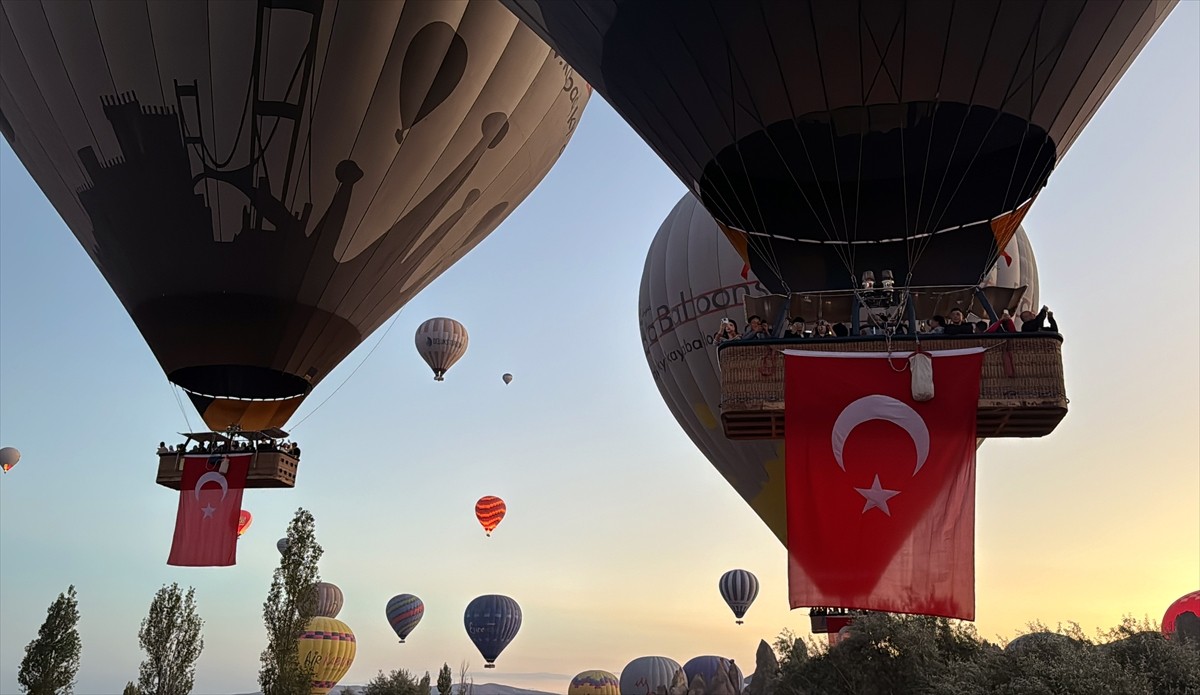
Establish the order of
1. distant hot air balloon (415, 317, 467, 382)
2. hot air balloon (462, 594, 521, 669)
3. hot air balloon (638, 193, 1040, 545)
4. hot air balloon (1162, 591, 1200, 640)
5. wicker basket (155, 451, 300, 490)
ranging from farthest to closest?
1. hot air balloon (462, 594, 521, 669)
2. distant hot air balloon (415, 317, 467, 382)
3. hot air balloon (1162, 591, 1200, 640)
4. hot air balloon (638, 193, 1040, 545)
5. wicker basket (155, 451, 300, 490)

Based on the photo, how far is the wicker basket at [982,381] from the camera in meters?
6.87

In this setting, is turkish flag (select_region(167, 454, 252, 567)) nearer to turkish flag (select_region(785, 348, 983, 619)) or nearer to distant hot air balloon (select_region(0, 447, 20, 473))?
turkish flag (select_region(785, 348, 983, 619))

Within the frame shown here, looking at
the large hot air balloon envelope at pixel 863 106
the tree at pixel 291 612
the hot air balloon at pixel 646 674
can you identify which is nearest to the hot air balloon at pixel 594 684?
the hot air balloon at pixel 646 674

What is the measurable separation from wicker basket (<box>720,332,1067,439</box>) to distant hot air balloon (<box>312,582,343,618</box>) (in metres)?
46.6

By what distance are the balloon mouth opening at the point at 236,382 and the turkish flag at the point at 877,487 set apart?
9.95 meters

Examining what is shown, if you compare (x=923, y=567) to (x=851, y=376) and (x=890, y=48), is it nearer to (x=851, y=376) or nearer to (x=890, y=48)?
(x=851, y=376)

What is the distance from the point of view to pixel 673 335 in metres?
19.4

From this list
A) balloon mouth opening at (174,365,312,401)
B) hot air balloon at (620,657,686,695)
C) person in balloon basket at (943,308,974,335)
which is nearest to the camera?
person in balloon basket at (943,308,974,335)

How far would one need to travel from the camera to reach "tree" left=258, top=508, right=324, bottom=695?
20812 mm

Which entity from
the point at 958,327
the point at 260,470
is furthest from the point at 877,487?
the point at 260,470

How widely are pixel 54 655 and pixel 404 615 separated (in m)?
25.3

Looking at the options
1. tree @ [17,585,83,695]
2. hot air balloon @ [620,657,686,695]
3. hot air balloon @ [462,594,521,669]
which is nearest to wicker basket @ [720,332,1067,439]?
tree @ [17,585,83,695]

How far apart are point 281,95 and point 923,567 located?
9.86 m

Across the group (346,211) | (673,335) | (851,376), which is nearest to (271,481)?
(346,211)
